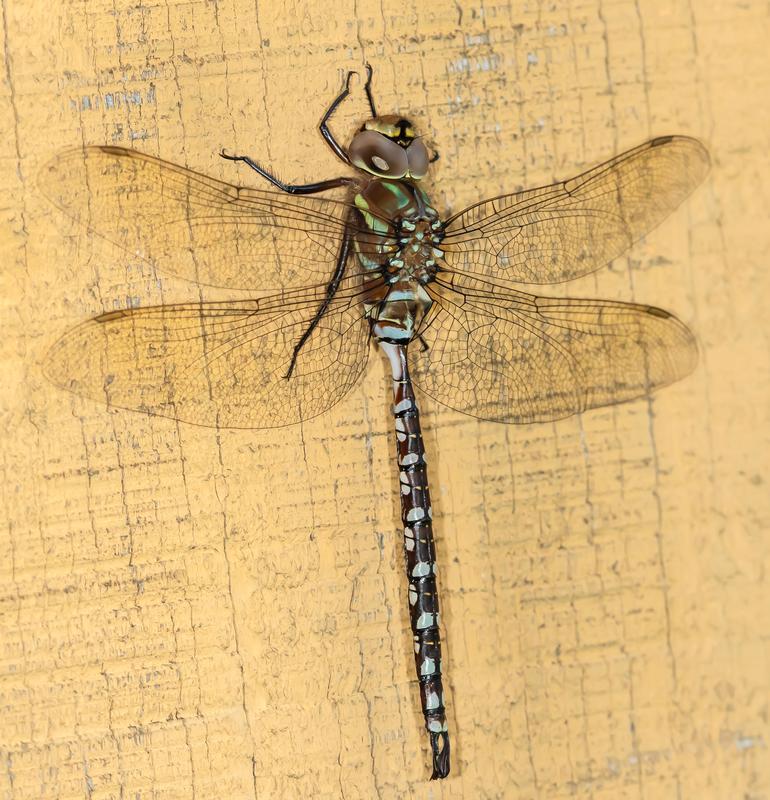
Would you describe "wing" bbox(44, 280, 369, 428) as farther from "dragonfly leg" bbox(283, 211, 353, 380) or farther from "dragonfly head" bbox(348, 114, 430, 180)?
"dragonfly head" bbox(348, 114, 430, 180)

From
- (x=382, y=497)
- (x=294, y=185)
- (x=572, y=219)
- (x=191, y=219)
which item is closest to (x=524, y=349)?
(x=572, y=219)

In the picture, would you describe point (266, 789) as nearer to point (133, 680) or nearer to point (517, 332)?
point (133, 680)

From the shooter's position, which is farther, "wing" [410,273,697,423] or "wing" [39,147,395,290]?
"wing" [410,273,697,423]

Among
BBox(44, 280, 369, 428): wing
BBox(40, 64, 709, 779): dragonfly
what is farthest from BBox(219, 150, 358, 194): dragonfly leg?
BBox(44, 280, 369, 428): wing

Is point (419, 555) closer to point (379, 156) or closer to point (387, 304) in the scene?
point (387, 304)

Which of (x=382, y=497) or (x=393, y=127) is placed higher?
(x=393, y=127)

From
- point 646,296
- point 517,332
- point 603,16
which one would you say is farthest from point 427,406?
point 603,16
